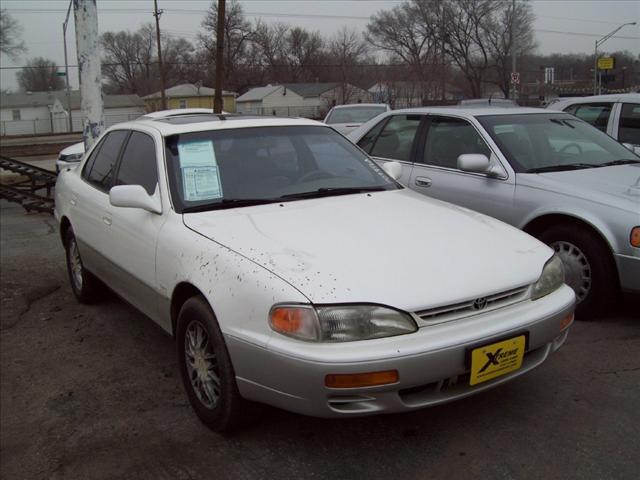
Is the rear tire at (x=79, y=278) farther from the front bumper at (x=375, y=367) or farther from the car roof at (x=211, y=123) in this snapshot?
the front bumper at (x=375, y=367)

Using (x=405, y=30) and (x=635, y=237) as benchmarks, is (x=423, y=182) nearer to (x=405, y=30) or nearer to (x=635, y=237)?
(x=635, y=237)

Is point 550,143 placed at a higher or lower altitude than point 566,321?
higher

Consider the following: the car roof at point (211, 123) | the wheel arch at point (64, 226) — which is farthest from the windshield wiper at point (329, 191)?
the wheel arch at point (64, 226)

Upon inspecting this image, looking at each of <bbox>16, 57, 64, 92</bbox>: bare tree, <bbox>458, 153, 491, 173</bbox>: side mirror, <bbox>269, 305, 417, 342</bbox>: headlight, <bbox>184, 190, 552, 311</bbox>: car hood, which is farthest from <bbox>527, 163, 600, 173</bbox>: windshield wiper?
<bbox>16, 57, 64, 92</bbox>: bare tree

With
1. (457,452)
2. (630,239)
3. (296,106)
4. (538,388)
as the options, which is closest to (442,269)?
(457,452)

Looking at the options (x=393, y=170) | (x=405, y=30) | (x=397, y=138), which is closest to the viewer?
(x=393, y=170)

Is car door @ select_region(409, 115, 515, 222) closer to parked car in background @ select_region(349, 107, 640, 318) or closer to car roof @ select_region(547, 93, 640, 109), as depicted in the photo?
parked car in background @ select_region(349, 107, 640, 318)

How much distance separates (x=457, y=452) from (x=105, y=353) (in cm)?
253

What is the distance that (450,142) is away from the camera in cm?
548

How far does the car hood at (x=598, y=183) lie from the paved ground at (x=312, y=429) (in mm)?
897

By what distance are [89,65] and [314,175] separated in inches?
161

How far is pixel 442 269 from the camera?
2703 mm

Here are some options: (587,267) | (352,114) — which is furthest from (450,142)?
(352,114)

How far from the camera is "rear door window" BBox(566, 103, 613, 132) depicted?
7125 mm
